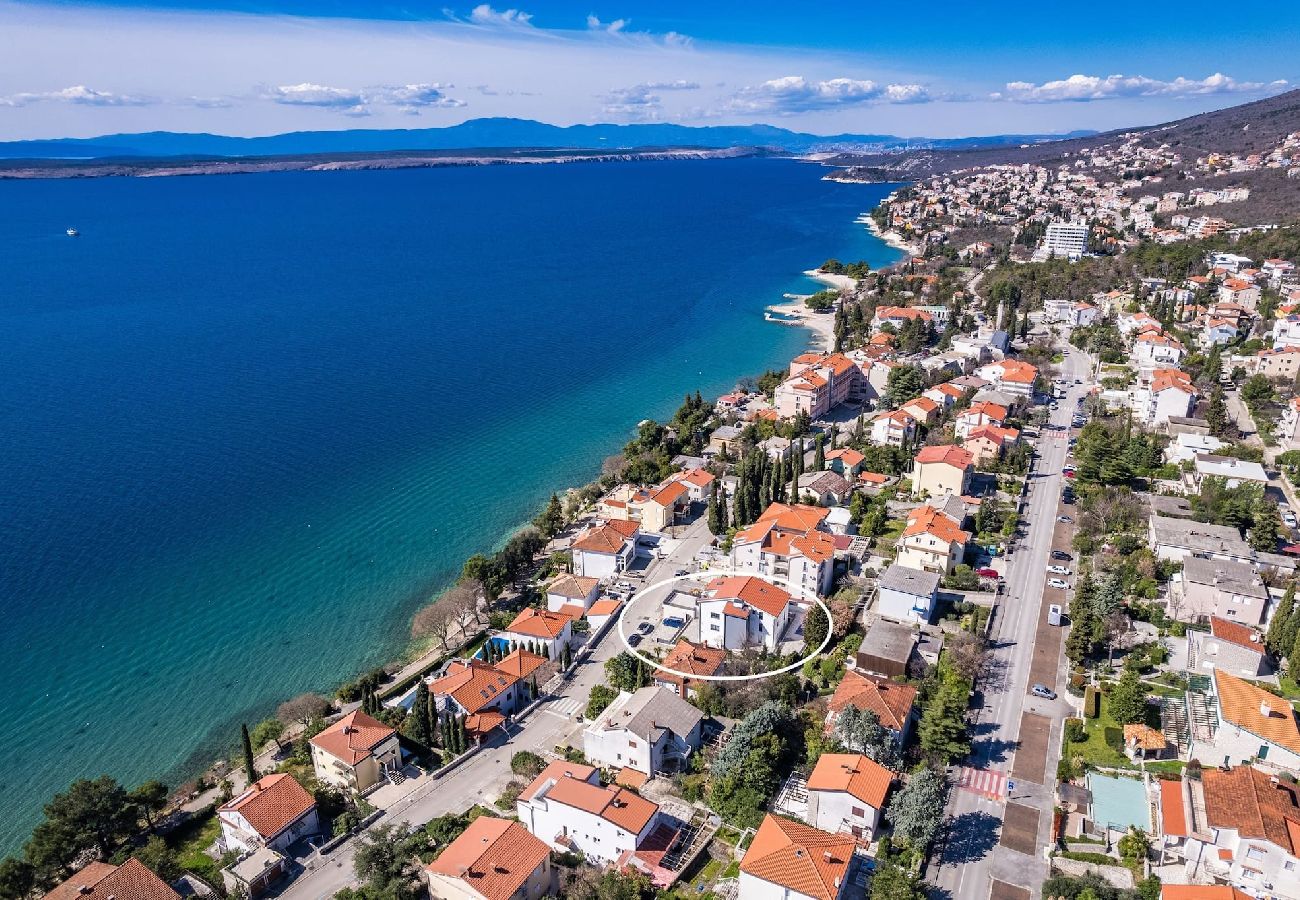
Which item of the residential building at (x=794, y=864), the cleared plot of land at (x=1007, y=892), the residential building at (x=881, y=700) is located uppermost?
the residential building at (x=881, y=700)

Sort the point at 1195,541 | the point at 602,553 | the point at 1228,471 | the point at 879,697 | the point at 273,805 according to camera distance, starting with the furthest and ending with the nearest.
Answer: the point at 1228,471, the point at 602,553, the point at 1195,541, the point at 879,697, the point at 273,805

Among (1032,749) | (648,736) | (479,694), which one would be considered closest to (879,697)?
(1032,749)

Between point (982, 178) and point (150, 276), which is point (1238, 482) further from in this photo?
point (982, 178)

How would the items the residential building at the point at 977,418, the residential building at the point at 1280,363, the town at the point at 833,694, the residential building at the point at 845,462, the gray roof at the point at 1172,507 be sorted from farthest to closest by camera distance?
the residential building at the point at 1280,363 < the residential building at the point at 977,418 < the residential building at the point at 845,462 < the gray roof at the point at 1172,507 < the town at the point at 833,694

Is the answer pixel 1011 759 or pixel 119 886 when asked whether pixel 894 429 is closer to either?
pixel 1011 759

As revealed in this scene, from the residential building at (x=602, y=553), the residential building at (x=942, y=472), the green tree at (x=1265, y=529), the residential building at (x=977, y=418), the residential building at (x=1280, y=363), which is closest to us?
the green tree at (x=1265, y=529)

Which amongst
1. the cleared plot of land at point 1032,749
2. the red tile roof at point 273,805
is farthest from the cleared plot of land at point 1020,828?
the red tile roof at point 273,805

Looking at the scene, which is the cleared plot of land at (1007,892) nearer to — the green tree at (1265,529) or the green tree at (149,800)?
the green tree at (1265,529)
